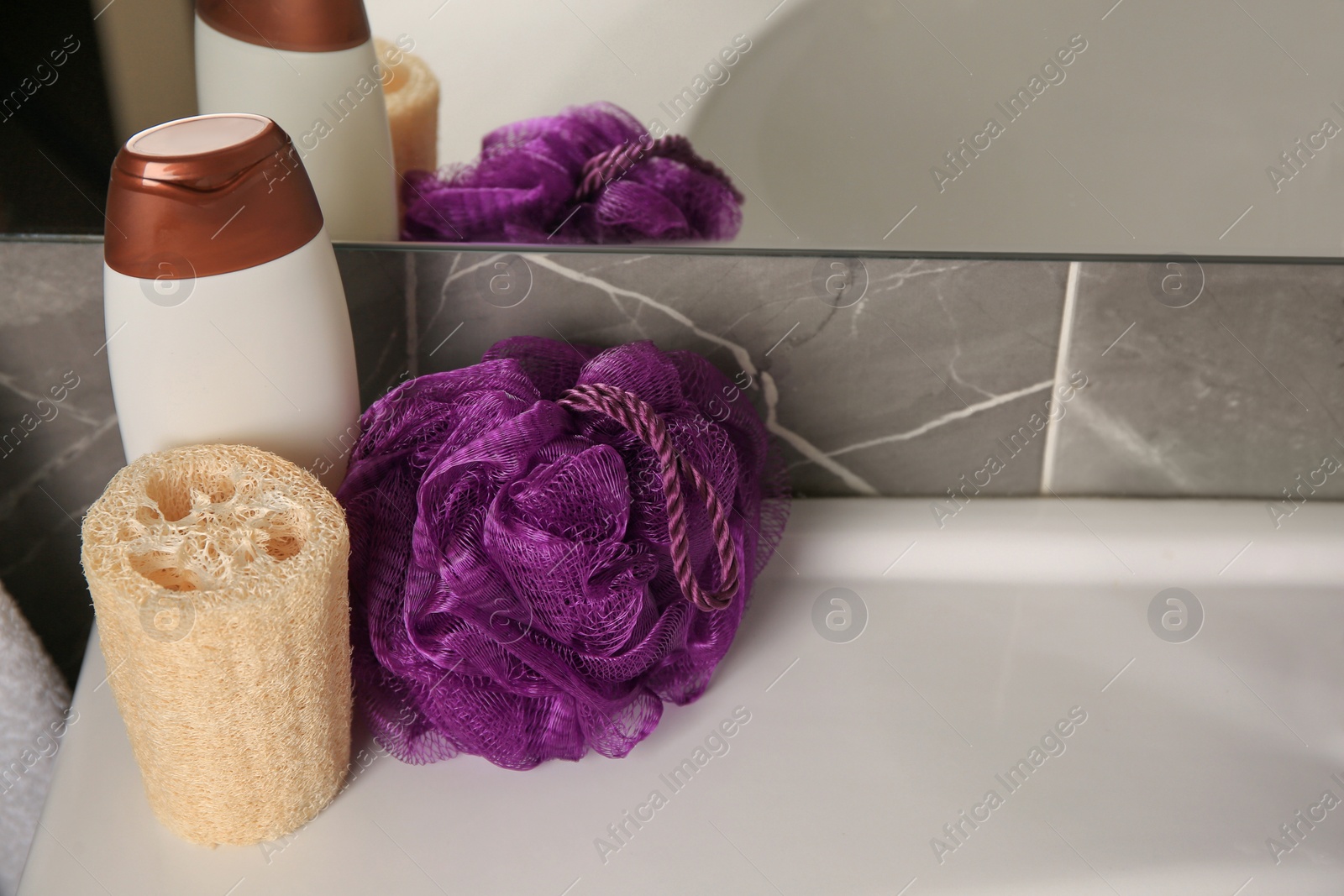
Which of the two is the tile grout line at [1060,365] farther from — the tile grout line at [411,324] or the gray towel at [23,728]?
the gray towel at [23,728]

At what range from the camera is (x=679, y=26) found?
417 millimetres

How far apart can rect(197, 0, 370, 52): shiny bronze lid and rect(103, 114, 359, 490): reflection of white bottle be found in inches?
3.0

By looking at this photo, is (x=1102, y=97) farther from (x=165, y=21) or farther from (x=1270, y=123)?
(x=165, y=21)

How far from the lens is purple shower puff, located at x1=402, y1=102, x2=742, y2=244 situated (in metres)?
0.43

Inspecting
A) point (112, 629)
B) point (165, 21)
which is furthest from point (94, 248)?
point (112, 629)

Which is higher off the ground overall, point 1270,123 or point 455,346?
point 1270,123

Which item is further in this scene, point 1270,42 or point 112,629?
point 1270,42

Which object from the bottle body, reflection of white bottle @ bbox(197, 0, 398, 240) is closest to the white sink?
the bottle body

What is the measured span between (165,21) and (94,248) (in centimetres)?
11

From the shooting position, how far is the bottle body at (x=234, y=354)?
1.07ft

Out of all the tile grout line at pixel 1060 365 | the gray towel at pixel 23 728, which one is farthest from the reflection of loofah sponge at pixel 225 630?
the tile grout line at pixel 1060 365

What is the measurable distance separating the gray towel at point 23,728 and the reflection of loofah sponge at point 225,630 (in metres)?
0.13

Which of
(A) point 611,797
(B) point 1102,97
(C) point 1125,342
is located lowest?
(A) point 611,797

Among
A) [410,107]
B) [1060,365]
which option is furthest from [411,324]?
[1060,365]
